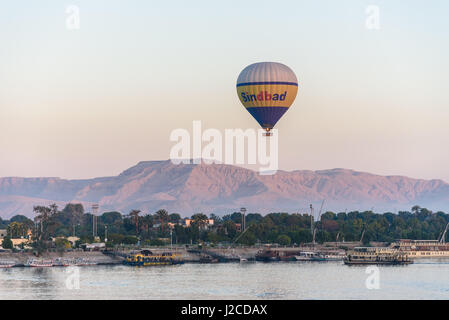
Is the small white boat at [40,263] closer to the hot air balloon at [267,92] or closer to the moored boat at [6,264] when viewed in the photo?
the moored boat at [6,264]

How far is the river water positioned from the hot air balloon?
22243 mm

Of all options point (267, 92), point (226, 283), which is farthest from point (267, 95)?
point (226, 283)

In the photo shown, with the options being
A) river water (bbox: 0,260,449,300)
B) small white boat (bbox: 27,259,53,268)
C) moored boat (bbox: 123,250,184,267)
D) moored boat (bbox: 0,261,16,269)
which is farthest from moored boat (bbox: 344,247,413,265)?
moored boat (bbox: 0,261,16,269)

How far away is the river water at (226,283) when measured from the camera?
11269 cm

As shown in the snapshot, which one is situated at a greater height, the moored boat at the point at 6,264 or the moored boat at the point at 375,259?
the moored boat at the point at 375,259

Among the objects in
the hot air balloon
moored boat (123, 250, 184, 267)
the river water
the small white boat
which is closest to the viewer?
the river water

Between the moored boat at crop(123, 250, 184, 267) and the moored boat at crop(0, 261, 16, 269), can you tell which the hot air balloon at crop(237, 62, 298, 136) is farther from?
the moored boat at crop(0, 261, 16, 269)

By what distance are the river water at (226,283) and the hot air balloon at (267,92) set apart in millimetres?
22243

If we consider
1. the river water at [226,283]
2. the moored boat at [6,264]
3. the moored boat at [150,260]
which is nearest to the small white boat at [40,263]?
the moored boat at [6,264]

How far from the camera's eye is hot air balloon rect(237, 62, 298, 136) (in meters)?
134
